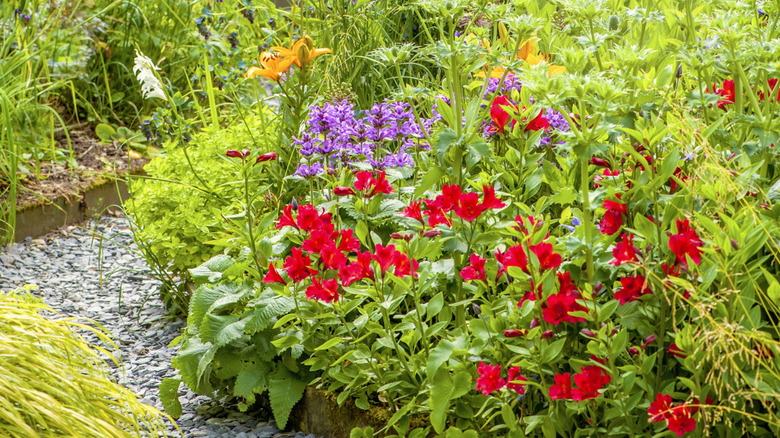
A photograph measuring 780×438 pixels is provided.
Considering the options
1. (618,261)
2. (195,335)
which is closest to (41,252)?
(195,335)

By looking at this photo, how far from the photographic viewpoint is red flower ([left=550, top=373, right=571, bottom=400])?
1.49m

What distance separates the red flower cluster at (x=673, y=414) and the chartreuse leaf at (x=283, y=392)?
1.11 m

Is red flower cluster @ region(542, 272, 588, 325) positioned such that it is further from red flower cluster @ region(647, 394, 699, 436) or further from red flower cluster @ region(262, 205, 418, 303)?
red flower cluster @ region(262, 205, 418, 303)

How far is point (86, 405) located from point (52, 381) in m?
0.11

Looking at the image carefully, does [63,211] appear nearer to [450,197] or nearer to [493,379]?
[450,197]

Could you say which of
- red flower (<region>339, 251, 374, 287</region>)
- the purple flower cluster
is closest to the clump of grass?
red flower (<region>339, 251, 374, 287</region>)

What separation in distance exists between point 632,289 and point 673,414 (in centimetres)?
27

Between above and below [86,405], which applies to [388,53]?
above

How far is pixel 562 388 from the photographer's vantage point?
1497mm

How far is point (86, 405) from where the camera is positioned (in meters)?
1.80

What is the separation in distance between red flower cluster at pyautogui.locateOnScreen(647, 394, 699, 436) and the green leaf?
1533 mm

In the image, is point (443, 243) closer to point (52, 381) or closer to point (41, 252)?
point (52, 381)

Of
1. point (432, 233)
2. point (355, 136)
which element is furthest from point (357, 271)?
point (355, 136)

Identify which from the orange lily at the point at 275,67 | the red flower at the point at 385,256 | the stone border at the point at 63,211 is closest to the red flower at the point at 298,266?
the red flower at the point at 385,256
